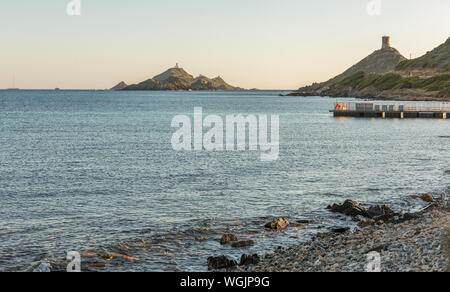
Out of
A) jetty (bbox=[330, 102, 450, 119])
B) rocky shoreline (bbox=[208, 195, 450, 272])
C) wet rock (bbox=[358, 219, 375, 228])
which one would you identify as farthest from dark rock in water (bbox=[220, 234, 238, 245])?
jetty (bbox=[330, 102, 450, 119])

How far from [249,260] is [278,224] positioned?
5067 mm

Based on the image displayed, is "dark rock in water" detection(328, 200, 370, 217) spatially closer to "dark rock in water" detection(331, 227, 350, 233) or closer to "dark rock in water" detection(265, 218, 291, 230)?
"dark rock in water" detection(331, 227, 350, 233)

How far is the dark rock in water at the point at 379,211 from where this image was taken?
76.7 feet

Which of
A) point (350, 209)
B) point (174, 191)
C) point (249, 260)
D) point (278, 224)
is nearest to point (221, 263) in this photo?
point (249, 260)

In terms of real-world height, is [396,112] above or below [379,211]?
above

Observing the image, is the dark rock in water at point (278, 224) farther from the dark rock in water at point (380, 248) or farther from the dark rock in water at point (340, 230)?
the dark rock in water at point (380, 248)

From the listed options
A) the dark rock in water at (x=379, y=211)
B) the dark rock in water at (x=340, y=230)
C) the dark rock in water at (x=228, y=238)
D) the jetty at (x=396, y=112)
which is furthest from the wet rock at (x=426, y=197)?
the jetty at (x=396, y=112)

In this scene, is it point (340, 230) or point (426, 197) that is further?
point (426, 197)

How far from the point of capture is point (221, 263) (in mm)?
16766

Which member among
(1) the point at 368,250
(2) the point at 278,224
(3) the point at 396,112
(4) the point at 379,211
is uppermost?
(3) the point at 396,112

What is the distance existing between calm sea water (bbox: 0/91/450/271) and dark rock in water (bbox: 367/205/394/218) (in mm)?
1539

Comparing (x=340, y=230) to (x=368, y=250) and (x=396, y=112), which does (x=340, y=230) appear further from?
(x=396, y=112)

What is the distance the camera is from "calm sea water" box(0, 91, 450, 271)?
19.3 meters
